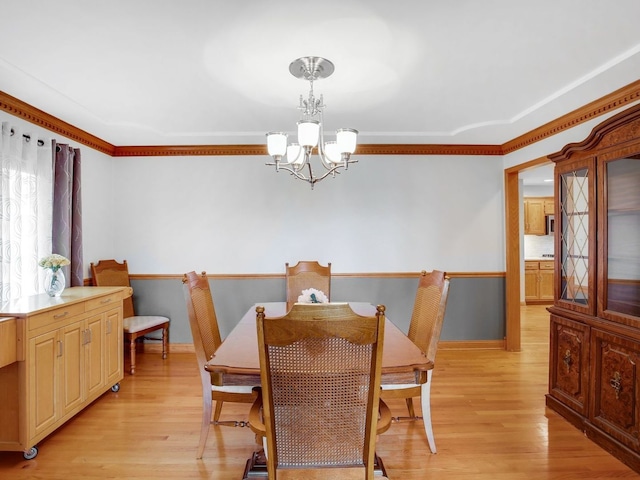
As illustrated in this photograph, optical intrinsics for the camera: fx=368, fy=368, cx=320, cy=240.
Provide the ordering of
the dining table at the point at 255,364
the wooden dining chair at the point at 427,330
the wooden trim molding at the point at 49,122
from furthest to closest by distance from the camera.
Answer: the wooden trim molding at the point at 49,122
the wooden dining chair at the point at 427,330
the dining table at the point at 255,364

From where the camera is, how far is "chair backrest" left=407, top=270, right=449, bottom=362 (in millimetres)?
2256

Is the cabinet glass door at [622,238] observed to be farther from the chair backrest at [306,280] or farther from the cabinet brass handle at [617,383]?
the chair backrest at [306,280]

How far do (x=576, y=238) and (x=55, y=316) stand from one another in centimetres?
372

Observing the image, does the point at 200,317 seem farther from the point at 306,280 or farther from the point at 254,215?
the point at 254,215

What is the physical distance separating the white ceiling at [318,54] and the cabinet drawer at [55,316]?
1597 millimetres

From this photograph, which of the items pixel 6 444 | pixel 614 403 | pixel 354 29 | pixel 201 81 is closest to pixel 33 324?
pixel 6 444

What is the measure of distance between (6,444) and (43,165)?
220cm

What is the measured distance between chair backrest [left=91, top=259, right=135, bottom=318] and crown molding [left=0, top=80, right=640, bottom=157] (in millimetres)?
1281

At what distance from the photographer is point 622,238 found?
2340 millimetres

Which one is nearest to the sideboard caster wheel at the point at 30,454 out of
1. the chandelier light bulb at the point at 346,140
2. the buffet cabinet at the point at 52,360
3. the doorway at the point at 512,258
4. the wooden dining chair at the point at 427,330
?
the buffet cabinet at the point at 52,360

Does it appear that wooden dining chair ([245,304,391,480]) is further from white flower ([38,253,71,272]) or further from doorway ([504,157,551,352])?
doorway ([504,157,551,352])

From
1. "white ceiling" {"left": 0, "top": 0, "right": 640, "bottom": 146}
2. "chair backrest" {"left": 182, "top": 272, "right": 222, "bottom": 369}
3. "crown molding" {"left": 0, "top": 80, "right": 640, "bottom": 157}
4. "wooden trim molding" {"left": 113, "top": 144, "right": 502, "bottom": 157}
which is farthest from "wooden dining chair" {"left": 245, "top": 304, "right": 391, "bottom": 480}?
"wooden trim molding" {"left": 113, "top": 144, "right": 502, "bottom": 157}

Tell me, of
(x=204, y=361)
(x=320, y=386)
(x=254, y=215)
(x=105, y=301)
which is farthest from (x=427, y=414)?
(x=254, y=215)

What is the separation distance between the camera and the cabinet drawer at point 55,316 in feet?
7.51
